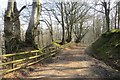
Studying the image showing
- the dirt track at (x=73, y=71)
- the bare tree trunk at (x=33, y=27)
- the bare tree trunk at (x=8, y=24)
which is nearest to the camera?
the dirt track at (x=73, y=71)

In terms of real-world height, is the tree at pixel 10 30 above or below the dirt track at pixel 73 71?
above

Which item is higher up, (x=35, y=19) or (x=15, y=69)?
(x=35, y=19)

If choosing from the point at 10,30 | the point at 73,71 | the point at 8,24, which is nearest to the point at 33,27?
the point at 10,30

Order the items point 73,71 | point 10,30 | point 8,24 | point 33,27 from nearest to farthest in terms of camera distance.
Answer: point 73,71, point 8,24, point 10,30, point 33,27

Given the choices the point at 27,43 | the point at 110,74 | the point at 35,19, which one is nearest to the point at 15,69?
the point at 110,74

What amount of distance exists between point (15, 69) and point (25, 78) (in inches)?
27.9

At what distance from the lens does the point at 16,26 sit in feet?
50.9

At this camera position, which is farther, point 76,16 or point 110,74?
point 76,16

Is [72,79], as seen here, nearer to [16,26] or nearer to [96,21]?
[16,26]

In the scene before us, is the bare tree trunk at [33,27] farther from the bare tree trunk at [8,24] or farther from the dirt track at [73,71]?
the dirt track at [73,71]

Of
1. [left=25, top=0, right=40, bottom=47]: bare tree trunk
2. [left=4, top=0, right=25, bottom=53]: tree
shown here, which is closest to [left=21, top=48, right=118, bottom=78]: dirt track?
[left=4, top=0, right=25, bottom=53]: tree

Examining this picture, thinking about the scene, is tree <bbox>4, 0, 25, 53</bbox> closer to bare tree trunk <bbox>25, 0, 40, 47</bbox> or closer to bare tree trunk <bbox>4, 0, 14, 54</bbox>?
bare tree trunk <bbox>4, 0, 14, 54</bbox>

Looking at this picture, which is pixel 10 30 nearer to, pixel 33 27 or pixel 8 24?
pixel 8 24

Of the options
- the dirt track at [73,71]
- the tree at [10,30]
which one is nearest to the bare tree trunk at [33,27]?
the tree at [10,30]
